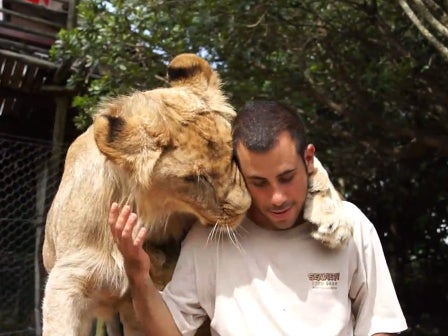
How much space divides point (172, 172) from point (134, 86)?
358cm

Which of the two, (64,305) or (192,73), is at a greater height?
(192,73)

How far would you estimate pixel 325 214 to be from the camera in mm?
2703

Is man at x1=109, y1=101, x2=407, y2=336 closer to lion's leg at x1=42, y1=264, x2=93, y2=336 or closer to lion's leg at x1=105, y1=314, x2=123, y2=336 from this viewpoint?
lion's leg at x1=42, y1=264, x2=93, y2=336

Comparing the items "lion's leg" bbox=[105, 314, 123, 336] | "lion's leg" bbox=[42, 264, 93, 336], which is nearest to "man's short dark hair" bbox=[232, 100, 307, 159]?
"lion's leg" bbox=[42, 264, 93, 336]

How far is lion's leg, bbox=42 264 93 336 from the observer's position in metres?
2.83

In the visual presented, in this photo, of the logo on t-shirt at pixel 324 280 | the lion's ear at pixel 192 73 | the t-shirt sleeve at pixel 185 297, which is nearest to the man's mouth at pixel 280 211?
the logo on t-shirt at pixel 324 280

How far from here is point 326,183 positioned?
2.83 m

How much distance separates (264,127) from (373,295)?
69 cm

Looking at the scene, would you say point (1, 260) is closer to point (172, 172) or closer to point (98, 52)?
point (98, 52)

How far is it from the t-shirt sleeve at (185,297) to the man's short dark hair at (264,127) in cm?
45

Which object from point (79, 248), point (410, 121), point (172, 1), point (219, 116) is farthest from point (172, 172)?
point (410, 121)

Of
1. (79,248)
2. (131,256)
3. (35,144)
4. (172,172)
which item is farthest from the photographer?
(35,144)

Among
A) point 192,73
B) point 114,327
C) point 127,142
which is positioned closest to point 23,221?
point 114,327

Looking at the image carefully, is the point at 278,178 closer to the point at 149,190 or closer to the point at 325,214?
the point at 325,214
